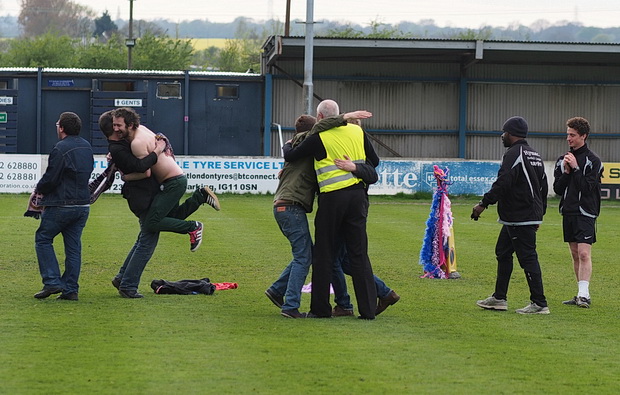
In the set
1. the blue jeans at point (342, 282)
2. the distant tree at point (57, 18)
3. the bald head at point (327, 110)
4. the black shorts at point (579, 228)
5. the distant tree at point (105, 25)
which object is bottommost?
the blue jeans at point (342, 282)

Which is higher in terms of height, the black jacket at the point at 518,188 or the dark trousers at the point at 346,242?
the black jacket at the point at 518,188

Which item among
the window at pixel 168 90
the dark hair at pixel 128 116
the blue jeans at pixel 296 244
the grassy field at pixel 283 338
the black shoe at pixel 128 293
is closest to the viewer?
the grassy field at pixel 283 338

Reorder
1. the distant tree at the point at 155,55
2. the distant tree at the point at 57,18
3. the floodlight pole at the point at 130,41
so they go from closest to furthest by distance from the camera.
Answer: the floodlight pole at the point at 130,41
the distant tree at the point at 155,55
the distant tree at the point at 57,18

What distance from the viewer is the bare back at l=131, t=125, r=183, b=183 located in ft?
32.8

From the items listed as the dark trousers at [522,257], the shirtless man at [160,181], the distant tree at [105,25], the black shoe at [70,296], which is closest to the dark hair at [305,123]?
the shirtless man at [160,181]

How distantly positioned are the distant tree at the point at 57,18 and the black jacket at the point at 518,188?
167588 millimetres

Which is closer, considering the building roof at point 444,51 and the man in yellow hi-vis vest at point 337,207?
the man in yellow hi-vis vest at point 337,207

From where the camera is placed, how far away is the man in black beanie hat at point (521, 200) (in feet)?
31.9

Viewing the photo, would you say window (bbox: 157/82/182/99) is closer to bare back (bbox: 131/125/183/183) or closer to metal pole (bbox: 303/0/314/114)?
metal pole (bbox: 303/0/314/114)

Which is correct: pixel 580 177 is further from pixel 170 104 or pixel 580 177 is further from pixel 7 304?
pixel 170 104

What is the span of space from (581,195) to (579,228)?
0.33 meters

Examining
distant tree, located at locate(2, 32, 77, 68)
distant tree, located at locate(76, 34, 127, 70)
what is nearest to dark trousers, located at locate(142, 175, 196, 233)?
distant tree, located at locate(76, 34, 127, 70)

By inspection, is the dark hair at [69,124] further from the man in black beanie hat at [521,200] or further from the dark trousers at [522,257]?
the dark trousers at [522,257]

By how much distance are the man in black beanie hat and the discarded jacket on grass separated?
2985 millimetres
